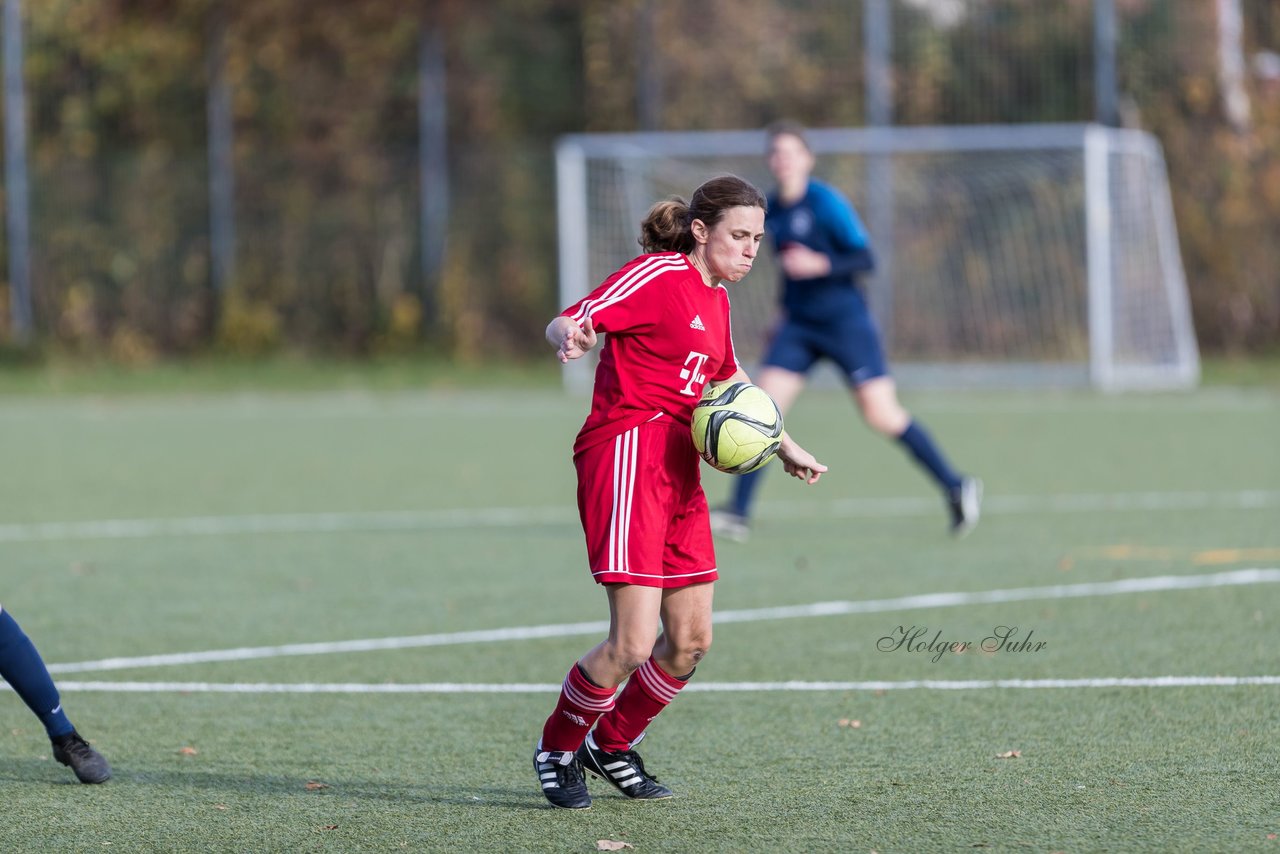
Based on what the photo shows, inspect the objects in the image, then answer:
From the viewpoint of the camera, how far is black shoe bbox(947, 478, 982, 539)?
9.97 m

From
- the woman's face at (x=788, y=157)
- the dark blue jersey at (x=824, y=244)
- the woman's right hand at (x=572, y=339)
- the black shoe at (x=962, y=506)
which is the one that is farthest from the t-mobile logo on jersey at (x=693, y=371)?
the black shoe at (x=962, y=506)

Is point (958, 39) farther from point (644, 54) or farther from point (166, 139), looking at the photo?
point (166, 139)

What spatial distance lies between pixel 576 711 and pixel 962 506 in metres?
5.33

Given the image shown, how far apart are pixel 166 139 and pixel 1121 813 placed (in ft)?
73.1

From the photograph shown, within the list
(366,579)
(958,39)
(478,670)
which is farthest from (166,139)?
(478,670)

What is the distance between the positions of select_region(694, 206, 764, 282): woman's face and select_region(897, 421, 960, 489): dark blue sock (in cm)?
508

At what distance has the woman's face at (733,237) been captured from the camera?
4986 millimetres

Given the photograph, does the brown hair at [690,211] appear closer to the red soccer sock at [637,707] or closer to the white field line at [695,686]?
the red soccer sock at [637,707]

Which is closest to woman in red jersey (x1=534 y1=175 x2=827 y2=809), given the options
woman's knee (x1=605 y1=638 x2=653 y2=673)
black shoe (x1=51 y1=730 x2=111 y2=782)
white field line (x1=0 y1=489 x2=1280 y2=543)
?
woman's knee (x1=605 y1=638 x2=653 y2=673)

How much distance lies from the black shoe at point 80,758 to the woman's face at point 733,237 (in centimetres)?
219

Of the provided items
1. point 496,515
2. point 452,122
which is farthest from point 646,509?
point 452,122

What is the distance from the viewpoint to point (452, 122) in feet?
81.1

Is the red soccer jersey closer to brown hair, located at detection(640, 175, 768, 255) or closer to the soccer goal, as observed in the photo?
brown hair, located at detection(640, 175, 768, 255)

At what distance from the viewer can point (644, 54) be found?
24125 millimetres
